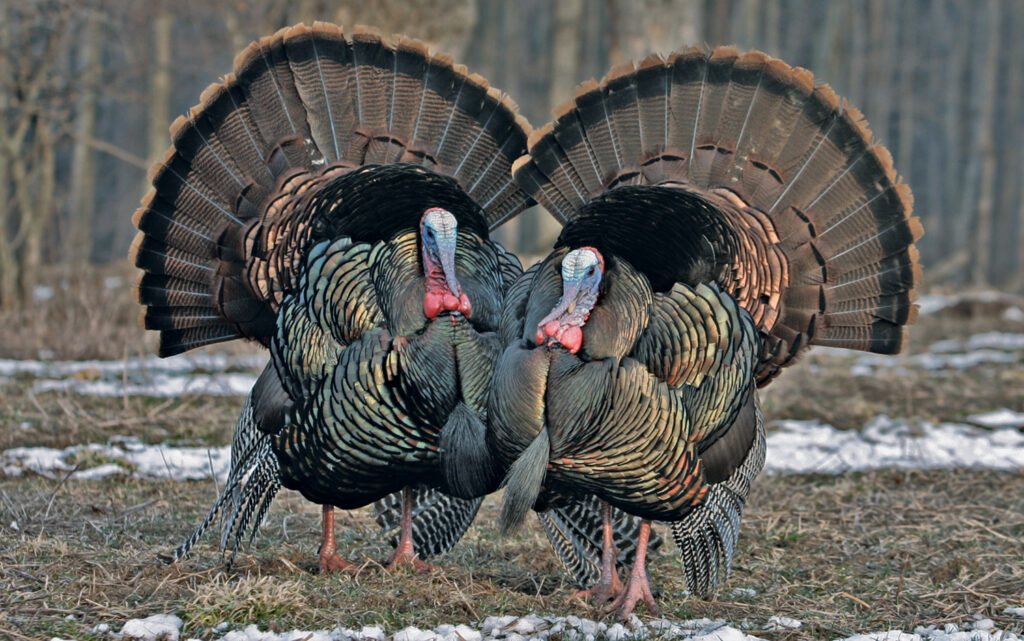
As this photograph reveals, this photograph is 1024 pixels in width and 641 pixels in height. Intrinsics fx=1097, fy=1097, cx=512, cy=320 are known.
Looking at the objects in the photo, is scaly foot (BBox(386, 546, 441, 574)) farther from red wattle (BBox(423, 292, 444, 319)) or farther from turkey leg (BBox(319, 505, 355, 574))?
red wattle (BBox(423, 292, 444, 319))

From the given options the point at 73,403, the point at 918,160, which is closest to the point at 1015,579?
the point at 73,403

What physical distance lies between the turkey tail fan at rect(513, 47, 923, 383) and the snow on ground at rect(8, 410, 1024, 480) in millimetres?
1556

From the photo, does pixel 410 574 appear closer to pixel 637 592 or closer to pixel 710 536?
pixel 637 592

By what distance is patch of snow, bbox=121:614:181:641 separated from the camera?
10.3 ft

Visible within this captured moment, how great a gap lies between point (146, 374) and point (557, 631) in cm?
488

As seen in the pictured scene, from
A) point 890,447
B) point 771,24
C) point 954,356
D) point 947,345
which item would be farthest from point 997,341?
point 771,24

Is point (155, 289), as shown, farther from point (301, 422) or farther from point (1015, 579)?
point (1015, 579)

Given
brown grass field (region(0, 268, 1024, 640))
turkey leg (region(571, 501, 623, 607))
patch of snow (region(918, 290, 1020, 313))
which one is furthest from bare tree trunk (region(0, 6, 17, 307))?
patch of snow (region(918, 290, 1020, 313))

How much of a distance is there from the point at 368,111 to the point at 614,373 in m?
1.92

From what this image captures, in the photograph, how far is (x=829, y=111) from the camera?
4.38m

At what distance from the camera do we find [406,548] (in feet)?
14.1

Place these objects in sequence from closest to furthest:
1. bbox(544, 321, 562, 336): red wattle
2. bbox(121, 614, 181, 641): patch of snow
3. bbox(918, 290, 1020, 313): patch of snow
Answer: bbox(121, 614, 181, 641): patch of snow
bbox(544, 321, 562, 336): red wattle
bbox(918, 290, 1020, 313): patch of snow

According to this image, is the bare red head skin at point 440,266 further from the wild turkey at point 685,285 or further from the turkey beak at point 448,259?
the wild turkey at point 685,285

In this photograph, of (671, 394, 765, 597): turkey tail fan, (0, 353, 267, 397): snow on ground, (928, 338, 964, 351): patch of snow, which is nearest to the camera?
(671, 394, 765, 597): turkey tail fan
